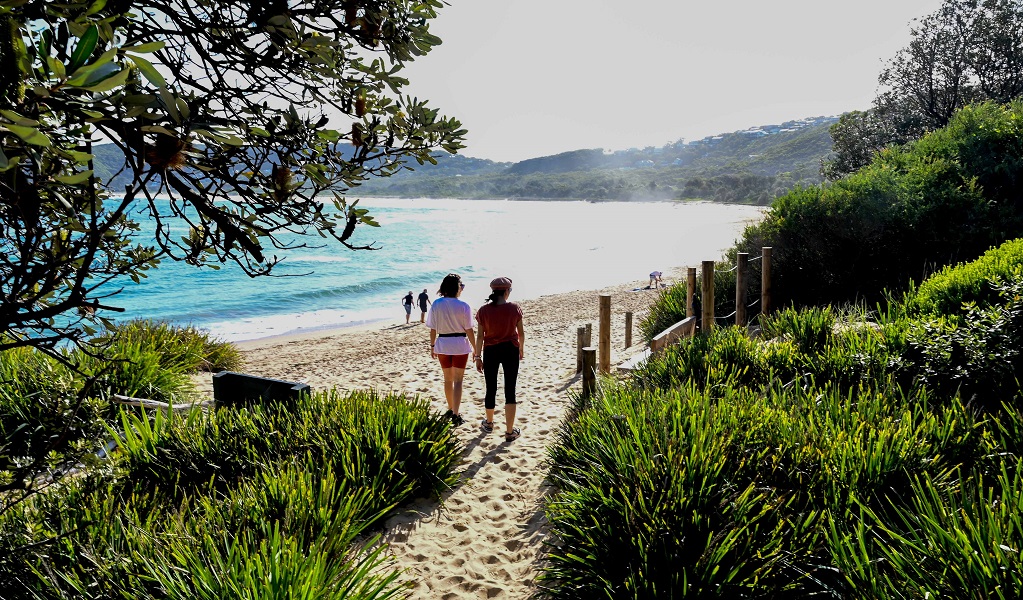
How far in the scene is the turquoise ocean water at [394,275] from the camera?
81.3 ft

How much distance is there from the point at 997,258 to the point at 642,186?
499 ft

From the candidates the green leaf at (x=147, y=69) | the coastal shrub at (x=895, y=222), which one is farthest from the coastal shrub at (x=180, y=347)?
the coastal shrub at (x=895, y=222)

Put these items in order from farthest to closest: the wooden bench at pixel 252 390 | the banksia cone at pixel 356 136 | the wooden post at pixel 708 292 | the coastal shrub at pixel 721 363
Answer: the wooden post at pixel 708 292, the coastal shrub at pixel 721 363, the wooden bench at pixel 252 390, the banksia cone at pixel 356 136

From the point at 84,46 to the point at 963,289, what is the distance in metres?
8.12

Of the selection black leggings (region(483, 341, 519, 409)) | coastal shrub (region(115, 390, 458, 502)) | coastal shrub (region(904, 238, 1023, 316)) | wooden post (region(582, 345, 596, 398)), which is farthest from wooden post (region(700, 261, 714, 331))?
coastal shrub (region(115, 390, 458, 502))

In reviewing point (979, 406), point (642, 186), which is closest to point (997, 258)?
point (979, 406)

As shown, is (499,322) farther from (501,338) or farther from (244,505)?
(244,505)

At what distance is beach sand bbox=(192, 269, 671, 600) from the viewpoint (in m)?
3.84

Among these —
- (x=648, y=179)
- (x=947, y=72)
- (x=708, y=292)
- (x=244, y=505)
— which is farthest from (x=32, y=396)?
(x=648, y=179)

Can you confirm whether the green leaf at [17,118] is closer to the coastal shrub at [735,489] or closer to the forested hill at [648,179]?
the coastal shrub at [735,489]

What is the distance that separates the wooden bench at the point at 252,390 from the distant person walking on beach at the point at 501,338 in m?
1.73

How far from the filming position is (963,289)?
6641 mm

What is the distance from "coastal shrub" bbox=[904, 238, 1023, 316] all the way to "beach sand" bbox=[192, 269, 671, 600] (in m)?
3.99

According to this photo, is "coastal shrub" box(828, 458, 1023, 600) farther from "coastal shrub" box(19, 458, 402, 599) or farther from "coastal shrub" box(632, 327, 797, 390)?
"coastal shrub" box(632, 327, 797, 390)
